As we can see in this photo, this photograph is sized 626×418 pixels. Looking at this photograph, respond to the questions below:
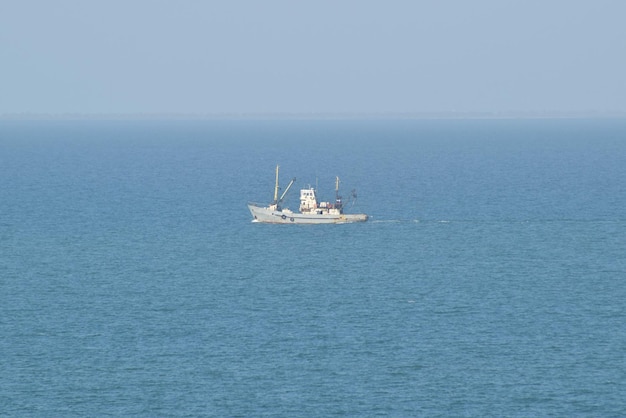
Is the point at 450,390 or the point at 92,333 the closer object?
the point at 450,390

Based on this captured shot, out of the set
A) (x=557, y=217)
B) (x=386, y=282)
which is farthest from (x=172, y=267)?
(x=557, y=217)

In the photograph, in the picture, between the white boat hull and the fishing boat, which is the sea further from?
the fishing boat

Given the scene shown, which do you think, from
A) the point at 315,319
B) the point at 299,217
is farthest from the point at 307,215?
the point at 315,319

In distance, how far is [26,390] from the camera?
79625 mm

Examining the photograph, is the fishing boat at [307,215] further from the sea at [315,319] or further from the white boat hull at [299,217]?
the sea at [315,319]

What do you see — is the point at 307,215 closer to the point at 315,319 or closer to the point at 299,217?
the point at 299,217

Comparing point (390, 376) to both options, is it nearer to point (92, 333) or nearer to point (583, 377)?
point (583, 377)

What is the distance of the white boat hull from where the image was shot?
163625 mm

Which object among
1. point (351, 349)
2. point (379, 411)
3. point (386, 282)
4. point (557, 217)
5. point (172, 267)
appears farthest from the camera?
point (557, 217)

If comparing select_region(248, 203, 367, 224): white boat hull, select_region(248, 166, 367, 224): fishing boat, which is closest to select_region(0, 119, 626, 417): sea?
select_region(248, 203, 367, 224): white boat hull

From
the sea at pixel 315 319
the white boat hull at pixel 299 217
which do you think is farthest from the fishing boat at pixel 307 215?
the sea at pixel 315 319

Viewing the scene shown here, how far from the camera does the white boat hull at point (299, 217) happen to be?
164 meters

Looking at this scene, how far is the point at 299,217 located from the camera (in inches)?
6447

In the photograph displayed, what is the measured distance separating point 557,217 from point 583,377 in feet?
285
